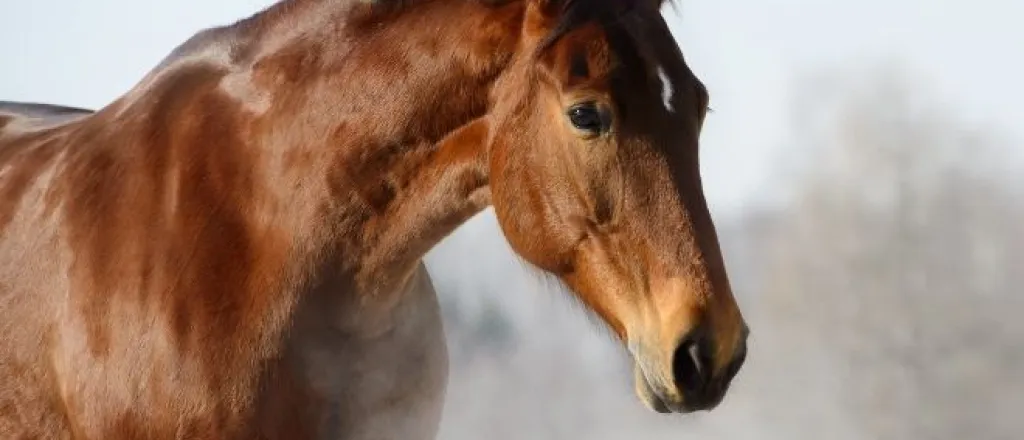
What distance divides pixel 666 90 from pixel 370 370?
72 centimetres

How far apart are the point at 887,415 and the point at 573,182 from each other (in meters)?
7.23

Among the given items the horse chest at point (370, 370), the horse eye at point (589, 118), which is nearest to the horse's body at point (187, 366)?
the horse chest at point (370, 370)

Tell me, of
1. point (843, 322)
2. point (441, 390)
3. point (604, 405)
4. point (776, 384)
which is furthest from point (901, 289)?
point (441, 390)

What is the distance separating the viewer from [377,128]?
7.10 ft

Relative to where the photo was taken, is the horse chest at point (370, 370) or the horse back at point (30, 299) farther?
the horse back at point (30, 299)

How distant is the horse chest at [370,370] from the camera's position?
2148mm

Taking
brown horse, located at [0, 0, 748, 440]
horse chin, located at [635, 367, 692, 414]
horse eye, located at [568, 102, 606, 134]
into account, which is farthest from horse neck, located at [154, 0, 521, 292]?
horse chin, located at [635, 367, 692, 414]

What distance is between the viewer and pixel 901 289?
9.16m

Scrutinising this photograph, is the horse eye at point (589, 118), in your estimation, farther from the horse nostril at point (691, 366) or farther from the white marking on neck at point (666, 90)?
the horse nostril at point (691, 366)

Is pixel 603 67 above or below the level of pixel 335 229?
above

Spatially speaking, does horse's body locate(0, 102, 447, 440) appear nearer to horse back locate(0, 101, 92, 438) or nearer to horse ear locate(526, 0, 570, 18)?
horse back locate(0, 101, 92, 438)

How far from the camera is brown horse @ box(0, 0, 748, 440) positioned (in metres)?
1.88

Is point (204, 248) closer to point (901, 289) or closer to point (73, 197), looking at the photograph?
point (73, 197)

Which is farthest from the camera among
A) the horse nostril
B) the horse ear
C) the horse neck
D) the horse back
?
the horse back
